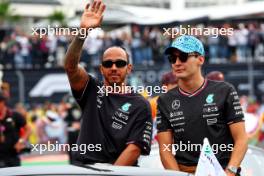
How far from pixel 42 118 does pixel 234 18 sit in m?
10.3

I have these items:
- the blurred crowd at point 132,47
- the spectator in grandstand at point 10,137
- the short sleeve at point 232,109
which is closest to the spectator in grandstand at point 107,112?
the short sleeve at point 232,109

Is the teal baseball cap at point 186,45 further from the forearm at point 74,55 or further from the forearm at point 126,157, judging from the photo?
the forearm at point 126,157

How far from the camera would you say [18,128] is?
1301cm

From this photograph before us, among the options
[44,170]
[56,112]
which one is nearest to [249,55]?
[56,112]

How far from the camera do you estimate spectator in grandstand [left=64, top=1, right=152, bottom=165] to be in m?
7.62

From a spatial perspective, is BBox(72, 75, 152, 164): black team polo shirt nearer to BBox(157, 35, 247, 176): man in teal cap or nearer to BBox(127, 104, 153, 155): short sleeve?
BBox(127, 104, 153, 155): short sleeve

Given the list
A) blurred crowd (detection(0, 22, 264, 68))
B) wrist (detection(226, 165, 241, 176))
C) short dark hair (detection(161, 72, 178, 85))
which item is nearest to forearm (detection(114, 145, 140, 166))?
wrist (detection(226, 165, 241, 176))

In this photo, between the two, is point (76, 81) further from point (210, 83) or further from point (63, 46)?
point (63, 46)

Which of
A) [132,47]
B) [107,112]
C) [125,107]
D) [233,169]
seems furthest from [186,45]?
[132,47]

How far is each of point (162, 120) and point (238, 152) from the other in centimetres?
70

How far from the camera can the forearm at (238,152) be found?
729 cm

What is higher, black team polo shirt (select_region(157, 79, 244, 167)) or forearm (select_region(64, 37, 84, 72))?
forearm (select_region(64, 37, 84, 72))

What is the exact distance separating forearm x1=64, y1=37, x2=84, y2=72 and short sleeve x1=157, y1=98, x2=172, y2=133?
707 millimetres

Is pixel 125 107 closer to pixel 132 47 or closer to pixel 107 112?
pixel 107 112
